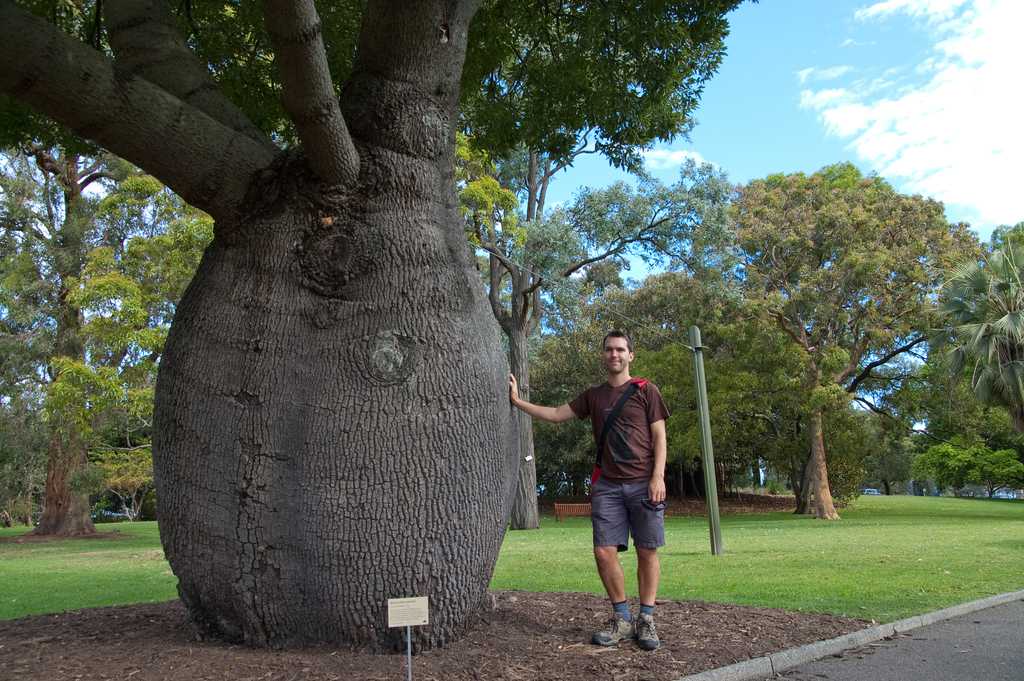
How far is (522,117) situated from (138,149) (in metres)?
4.94

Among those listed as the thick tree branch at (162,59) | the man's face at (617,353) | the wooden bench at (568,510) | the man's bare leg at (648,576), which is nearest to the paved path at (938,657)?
→ the man's bare leg at (648,576)

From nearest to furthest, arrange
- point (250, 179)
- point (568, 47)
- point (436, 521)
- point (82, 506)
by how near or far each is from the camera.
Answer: point (436, 521) < point (250, 179) < point (568, 47) < point (82, 506)

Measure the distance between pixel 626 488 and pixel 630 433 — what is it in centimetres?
35

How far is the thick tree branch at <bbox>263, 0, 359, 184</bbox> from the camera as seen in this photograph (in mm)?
3982

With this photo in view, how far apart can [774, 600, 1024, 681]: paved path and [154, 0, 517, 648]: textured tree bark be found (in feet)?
7.24

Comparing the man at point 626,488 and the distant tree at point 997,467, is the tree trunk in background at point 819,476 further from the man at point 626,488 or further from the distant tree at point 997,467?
the distant tree at point 997,467

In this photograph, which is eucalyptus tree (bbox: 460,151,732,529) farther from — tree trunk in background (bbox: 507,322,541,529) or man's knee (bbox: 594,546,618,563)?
man's knee (bbox: 594,546,618,563)

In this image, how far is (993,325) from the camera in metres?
20.8

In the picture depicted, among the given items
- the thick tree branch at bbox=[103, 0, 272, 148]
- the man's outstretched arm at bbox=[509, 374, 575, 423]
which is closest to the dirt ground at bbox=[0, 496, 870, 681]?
the man's outstretched arm at bbox=[509, 374, 575, 423]

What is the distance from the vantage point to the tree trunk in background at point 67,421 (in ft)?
74.8

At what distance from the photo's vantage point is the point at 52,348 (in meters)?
24.2

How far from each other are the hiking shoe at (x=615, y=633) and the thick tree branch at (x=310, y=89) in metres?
3.20

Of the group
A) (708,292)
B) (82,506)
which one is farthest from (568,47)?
(82,506)

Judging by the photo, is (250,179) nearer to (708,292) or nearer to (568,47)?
(568,47)
